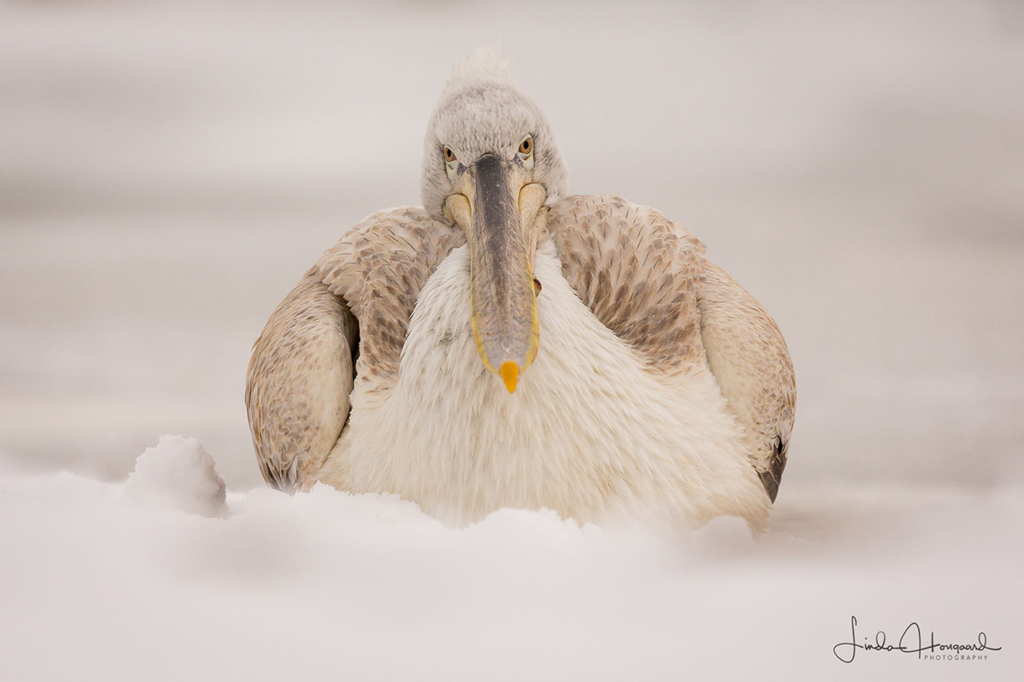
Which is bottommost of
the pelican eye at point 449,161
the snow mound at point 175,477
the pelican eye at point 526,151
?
the snow mound at point 175,477

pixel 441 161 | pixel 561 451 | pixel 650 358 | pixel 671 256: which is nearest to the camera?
pixel 561 451

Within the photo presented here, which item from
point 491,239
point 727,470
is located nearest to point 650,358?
point 727,470

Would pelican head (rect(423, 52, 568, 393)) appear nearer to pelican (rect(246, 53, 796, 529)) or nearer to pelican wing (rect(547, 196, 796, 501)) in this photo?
pelican (rect(246, 53, 796, 529))

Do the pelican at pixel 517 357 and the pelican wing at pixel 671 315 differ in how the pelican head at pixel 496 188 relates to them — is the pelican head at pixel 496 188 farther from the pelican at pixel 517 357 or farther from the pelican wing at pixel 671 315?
the pelican wing at pixel 671 315

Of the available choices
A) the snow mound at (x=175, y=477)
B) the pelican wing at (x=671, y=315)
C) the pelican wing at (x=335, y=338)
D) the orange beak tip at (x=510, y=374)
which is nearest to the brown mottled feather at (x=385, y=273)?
the pelican wing at (x=335, y=338)

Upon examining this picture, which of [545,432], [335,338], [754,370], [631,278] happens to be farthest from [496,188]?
[754,370]

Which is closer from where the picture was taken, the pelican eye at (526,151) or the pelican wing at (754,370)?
the pelican eye at (526,151)

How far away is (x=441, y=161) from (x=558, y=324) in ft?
2.03

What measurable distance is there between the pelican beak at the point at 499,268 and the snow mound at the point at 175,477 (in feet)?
3.72

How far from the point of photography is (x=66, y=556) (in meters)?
2.74

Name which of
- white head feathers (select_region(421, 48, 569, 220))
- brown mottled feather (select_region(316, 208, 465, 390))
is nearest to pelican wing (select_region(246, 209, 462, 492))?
brown mottled feather (select_region(316, 208, 465, 390))

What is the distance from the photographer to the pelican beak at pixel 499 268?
2553mm

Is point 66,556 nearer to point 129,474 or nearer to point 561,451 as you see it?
point 129,474

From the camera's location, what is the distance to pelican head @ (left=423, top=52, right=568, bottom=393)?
8.46ft
